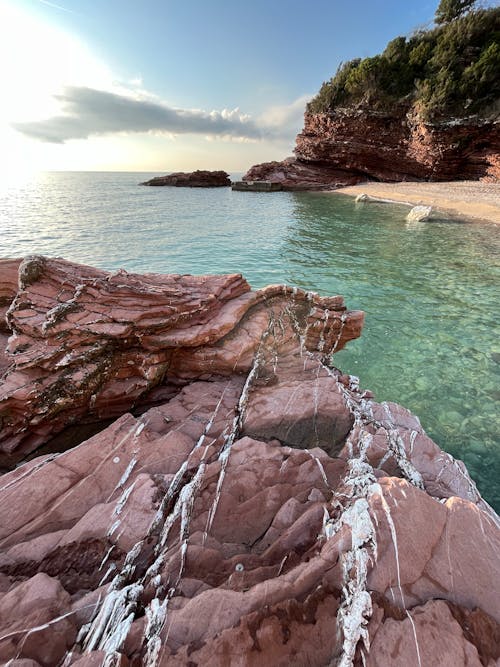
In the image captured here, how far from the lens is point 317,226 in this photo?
90.7 feet

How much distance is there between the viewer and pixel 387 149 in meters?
49.0

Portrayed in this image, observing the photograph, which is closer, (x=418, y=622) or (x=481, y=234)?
(x=418, y=622)

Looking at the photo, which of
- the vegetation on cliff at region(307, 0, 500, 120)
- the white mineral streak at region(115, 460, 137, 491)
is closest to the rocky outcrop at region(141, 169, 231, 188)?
the vegetation on cliff at region(307, 0, 500, 120)

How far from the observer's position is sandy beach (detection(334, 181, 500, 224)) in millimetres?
30266

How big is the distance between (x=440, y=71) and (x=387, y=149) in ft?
34.4

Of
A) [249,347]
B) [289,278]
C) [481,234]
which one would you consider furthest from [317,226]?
[249,347]

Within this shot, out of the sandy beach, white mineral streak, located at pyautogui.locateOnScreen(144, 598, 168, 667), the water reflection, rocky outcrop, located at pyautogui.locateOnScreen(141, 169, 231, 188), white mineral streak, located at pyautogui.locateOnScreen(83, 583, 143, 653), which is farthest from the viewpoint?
rocky outcrop, located at pyautogui.locateOnScreen(141, 169, 231, 188)

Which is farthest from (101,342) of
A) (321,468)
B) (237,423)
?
(321,468)

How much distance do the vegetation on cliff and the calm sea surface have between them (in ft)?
66.1

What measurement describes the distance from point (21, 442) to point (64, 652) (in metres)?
4.11

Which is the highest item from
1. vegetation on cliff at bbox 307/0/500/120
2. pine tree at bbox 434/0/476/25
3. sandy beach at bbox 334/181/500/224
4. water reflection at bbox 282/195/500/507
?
pine tree at bbox 434/0/476/25

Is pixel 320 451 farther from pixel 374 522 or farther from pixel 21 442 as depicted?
pixel 21 442

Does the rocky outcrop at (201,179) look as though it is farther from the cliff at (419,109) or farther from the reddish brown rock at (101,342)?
the reddish brown rock at (101,342)

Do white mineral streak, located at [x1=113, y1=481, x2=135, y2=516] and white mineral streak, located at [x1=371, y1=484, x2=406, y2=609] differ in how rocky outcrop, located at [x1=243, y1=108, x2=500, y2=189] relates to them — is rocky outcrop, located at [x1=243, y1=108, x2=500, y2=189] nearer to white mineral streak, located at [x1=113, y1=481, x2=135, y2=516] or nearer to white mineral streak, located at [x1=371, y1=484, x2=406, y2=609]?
white mineral streak, located at [x1=371, y1=484, x2=406, y2=609]
